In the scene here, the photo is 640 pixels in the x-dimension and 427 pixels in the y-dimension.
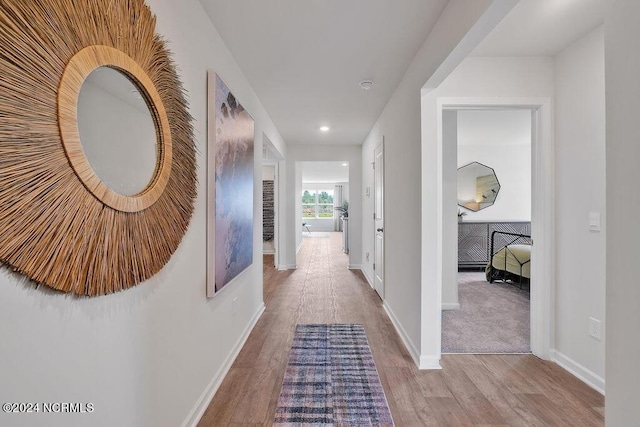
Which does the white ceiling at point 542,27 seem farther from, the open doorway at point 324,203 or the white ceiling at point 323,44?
the open doorway at point 324,203

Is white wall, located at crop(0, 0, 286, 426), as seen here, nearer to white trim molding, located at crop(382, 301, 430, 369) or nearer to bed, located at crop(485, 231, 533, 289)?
white trim molding, located at crop(382, 301, 430, 369)

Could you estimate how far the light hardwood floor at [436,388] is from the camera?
5.49 feet

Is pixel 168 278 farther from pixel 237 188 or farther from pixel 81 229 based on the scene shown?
pixel 237 188

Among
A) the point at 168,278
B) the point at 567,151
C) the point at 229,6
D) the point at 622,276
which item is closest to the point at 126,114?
the point at 168,278

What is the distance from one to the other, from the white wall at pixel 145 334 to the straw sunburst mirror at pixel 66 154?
8 centimetres

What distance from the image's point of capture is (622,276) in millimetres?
827

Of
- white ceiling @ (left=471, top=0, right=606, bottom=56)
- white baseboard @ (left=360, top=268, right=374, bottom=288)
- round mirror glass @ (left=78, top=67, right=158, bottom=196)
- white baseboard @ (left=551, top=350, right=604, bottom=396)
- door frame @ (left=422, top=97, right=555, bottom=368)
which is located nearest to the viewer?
round mirror glass @ (left=78, top=67, right=158, bottom=196)

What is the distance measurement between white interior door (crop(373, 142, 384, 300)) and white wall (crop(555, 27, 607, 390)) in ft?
5.93

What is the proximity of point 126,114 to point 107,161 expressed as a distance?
0.21 meters

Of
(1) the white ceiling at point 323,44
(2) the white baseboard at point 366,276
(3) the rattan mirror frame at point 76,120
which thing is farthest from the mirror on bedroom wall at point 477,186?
(3) the rattan mirror frame at point 76,120

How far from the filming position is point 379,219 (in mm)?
4066

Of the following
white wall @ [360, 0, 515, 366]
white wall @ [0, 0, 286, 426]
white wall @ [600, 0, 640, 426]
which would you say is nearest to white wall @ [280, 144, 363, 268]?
white wall @ [360, 0, 515, 366]

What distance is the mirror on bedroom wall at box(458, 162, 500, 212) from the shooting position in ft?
19.3

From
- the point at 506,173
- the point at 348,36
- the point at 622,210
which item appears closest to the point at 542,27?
the point at 348,36
